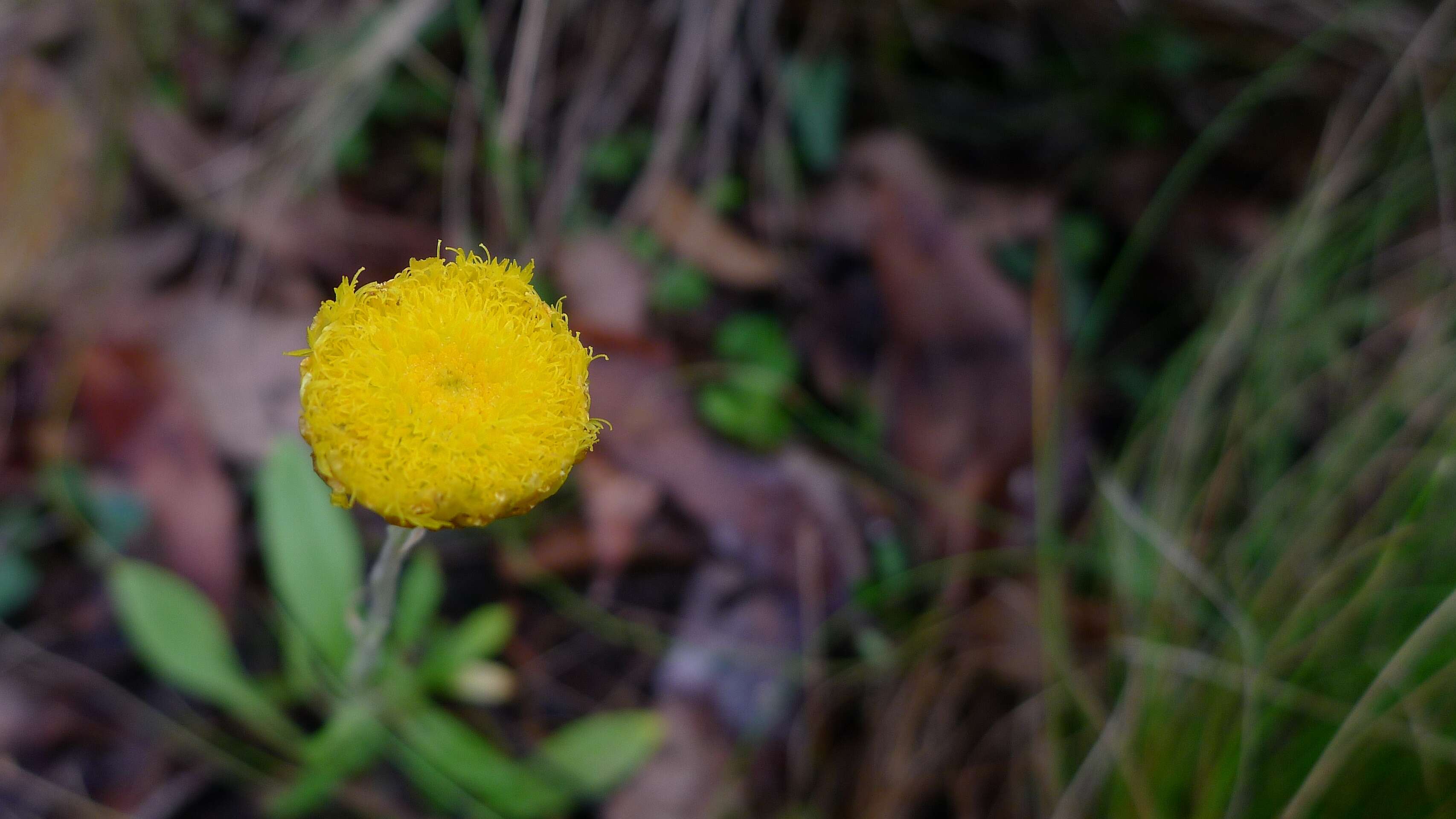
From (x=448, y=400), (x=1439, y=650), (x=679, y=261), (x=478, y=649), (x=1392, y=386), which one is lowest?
(x=1439, y=650)

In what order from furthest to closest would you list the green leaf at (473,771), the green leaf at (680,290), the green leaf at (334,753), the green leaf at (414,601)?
the green leaf at (680,290) → the green leaf at (414,601) → the green leaf at (473,771) → the green leaf at (334,753)

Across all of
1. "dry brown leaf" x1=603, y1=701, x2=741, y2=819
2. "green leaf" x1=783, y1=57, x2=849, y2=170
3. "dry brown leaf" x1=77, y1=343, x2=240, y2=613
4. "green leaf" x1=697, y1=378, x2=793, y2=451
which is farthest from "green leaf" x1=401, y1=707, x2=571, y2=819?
"green leaf" x1=783, y1=57, x2=849, y2=170

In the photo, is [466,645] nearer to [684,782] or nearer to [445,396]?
[684,782]

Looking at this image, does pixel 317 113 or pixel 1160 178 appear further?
pixel 1160 178

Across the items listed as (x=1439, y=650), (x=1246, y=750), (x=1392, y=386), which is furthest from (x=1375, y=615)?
(x=1392, y=386)

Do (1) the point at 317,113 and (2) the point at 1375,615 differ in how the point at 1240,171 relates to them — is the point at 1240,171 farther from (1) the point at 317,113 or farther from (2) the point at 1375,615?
(1) the point at 317,113

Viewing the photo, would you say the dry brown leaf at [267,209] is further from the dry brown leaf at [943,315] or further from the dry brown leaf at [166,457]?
the dry brown leaf at [943,315]

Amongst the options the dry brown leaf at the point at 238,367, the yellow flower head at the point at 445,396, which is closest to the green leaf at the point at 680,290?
the dry brown leaf at the point at 238,367
